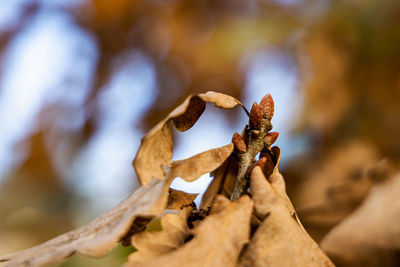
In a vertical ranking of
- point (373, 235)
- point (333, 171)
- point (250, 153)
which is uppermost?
point (250, 153)

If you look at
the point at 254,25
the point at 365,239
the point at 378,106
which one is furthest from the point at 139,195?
the point at 254,25

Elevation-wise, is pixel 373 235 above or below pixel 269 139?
below

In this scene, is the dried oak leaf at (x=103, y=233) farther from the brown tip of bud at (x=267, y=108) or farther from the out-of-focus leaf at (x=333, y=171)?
the out-of-focus leaf at (x=333, y=171)

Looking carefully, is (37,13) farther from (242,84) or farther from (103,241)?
(103,241)

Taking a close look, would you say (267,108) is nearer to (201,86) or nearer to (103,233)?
(103,233)

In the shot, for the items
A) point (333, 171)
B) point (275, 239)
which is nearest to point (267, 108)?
A: point (275, 239)

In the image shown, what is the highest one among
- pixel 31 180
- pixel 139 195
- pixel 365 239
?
pixel 139 195

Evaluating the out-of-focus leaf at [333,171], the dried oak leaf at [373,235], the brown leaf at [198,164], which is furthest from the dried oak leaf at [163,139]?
the out-of-focus leaf at [333,171]
